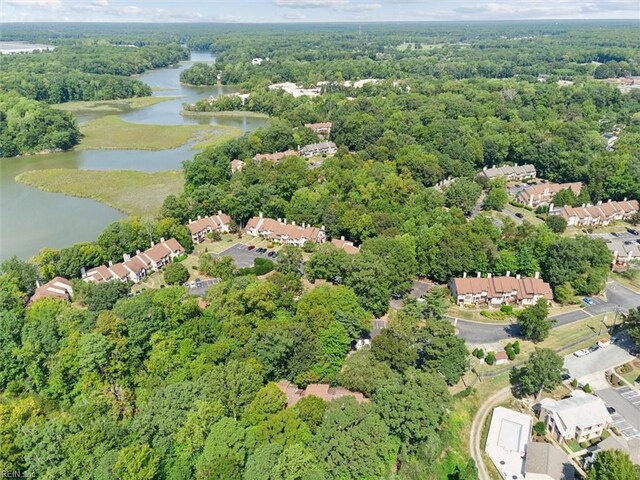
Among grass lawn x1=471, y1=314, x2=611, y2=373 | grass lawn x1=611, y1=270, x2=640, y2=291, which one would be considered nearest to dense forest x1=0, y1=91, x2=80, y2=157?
grass lawn x1=471, y1=314, x2=611, y2=373

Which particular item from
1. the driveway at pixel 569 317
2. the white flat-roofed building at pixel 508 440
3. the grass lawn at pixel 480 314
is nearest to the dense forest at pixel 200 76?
the grass lawn at pixel 480 314

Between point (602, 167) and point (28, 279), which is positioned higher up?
point (602, 167)

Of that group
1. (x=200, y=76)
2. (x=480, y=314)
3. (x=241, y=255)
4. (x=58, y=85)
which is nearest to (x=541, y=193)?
(x=480, y=314)

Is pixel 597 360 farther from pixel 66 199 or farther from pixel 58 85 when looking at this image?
pixel 58 85

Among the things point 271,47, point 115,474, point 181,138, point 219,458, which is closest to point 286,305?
point 219,458

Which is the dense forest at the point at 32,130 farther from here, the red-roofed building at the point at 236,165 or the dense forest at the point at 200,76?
the dense forest at the point at 200,76

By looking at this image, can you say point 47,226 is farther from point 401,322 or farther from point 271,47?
point 271,47
